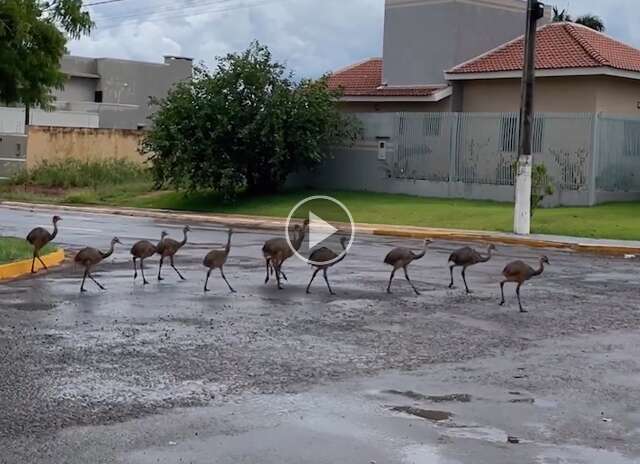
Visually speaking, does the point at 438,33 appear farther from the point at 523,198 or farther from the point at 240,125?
the point at 523,198

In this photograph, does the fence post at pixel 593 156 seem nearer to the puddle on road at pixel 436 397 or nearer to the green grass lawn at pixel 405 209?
the green grass lawn at pixel 405 209

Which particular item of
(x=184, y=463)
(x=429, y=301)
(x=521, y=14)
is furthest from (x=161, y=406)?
(x=521, y=14)

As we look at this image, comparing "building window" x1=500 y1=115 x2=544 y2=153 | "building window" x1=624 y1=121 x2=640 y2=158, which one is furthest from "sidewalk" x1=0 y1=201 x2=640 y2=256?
"building window" x1=624 y1=121 x2=640 y2=158

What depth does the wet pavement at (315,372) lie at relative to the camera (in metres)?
7.36

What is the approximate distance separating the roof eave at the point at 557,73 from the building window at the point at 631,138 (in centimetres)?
220

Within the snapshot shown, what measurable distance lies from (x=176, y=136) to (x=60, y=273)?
20116 millimetres

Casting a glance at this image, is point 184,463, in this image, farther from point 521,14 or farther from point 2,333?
point 521,14

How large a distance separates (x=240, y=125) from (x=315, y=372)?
1076 inches

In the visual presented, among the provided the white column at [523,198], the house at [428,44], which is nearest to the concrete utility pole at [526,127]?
the white column at [523,198]

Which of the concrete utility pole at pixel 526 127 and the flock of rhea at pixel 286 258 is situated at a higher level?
the concrete utility pole at pixel 526 127

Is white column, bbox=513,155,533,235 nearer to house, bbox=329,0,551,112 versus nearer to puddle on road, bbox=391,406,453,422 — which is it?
house, bbox=329,0,551,112

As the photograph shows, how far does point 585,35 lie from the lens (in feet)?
126

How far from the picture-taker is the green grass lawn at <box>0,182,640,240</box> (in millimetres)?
27766
